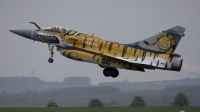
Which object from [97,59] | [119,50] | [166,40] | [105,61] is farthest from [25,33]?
[166,40]

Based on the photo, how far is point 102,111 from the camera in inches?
1645

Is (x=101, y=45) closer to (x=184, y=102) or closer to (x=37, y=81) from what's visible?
(x=184, y=102)

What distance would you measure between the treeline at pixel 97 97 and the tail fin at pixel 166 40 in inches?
524

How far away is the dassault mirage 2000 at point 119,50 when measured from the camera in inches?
1534

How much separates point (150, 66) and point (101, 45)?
3550 mm

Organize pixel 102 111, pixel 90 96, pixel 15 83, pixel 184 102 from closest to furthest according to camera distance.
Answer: pixel 102 111 < pixel 184 102 < pixel 90 96 < pixel 15 83

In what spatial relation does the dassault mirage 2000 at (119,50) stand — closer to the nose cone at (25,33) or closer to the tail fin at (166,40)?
the tail fin at (166,40)

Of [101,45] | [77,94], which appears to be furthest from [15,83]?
[101,45]

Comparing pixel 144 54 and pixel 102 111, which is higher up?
pixel 144 54

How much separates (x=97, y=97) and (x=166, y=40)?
20338 millimetres

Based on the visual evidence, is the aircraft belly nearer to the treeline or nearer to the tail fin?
the tail fin

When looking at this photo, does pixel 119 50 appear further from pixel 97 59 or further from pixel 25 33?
pixel 25 33

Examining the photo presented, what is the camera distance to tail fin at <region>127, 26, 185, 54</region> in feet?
128

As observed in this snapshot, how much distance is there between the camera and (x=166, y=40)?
39.2 metres
